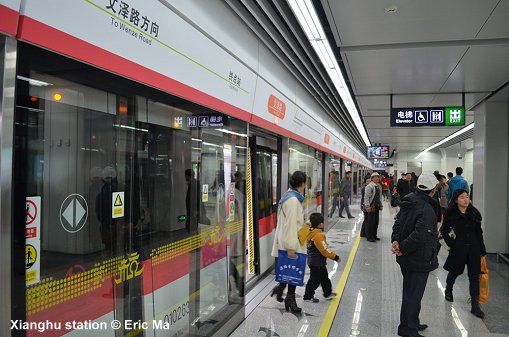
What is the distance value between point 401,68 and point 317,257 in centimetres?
320

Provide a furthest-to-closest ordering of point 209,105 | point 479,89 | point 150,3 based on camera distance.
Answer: point 479,89, point 209,105, point 150,3

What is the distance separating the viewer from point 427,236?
11.1 feet

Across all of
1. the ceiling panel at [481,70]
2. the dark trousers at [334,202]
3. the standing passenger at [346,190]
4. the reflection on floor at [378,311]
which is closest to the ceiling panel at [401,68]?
the ceiling panel at [481,70]

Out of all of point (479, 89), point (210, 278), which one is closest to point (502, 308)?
point (210, 278)

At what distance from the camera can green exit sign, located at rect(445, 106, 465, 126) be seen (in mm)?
7223

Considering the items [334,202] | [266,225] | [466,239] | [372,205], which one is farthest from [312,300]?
[334,202]

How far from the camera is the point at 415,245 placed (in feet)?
11.1

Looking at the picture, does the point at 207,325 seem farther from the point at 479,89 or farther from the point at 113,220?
the point at 479,89

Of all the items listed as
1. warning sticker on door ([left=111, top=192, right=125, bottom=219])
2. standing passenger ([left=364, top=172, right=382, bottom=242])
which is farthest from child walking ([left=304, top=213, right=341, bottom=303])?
standing passenger ([left=364, top=172, right=382, bottom=242])

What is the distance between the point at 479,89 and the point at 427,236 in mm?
4640

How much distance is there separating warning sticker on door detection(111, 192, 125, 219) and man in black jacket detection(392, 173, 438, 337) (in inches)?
100

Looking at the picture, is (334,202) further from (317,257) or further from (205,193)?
(205,193)

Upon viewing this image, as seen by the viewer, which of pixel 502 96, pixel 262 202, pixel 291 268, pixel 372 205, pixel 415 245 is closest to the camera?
pixel 415 245

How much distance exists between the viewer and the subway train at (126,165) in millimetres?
1652
